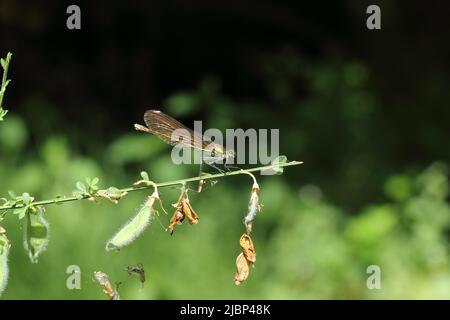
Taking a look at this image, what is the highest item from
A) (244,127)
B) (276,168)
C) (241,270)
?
(244,127)

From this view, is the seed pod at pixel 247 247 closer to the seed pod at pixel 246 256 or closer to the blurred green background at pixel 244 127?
Answer: the seed pod at pixel 246 256

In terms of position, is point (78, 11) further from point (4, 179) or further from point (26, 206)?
point (26, 206)

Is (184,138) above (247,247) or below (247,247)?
above

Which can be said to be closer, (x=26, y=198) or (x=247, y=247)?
(x=26, y=198)

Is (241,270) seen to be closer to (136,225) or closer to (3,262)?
(136,225)

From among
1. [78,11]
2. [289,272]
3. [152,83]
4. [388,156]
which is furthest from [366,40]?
[289,272]

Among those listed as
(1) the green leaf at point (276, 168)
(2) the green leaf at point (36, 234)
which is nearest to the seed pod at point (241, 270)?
(1) the green leaf at point (276, 168)

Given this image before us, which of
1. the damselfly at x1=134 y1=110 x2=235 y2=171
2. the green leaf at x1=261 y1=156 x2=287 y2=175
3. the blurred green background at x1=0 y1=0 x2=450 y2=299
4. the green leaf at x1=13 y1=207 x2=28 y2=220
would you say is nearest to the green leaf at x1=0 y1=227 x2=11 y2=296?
the green leaf at x1=13 y1=207 x2=28 y2=220

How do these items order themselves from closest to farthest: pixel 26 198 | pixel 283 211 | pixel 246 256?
pixel 26 198
pixel 246 256
pixel 283 211

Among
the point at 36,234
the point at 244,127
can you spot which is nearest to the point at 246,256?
the point at 36,234
